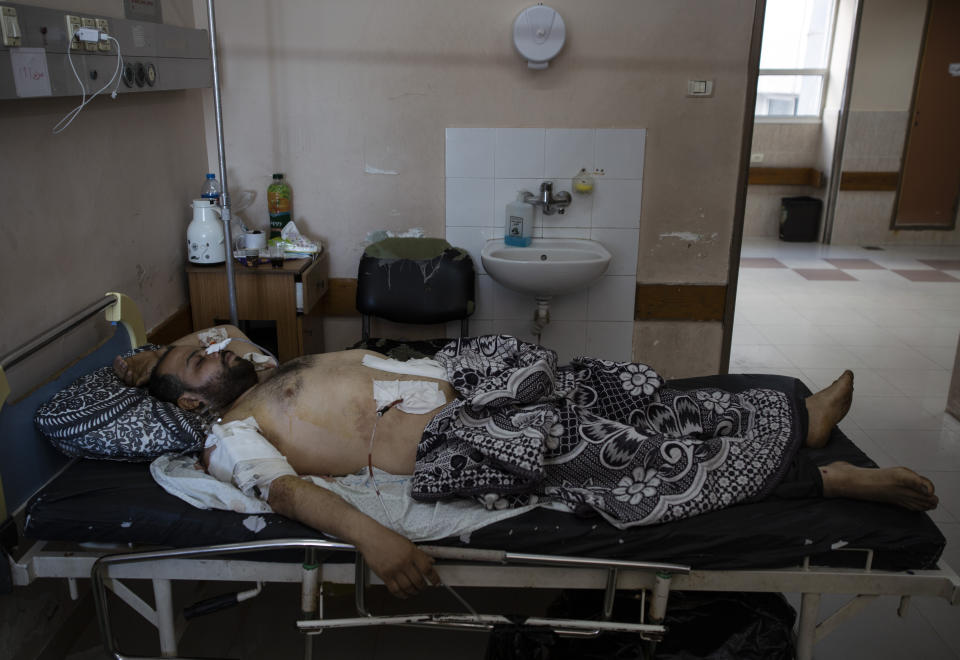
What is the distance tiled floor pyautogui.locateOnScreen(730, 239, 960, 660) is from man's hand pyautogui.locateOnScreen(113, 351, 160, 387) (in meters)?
1.91

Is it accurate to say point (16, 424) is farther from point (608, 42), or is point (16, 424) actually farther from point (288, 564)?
point (608, 42)

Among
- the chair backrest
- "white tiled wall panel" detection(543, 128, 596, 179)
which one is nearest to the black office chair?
the chair backrest

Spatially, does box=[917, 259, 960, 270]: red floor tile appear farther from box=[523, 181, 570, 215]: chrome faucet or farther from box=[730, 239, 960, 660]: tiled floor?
Answer: box=[523, 181, 570, 215]: chrome faucet

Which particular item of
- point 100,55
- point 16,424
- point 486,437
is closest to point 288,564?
point 486,437

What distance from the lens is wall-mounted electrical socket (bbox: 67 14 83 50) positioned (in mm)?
1939

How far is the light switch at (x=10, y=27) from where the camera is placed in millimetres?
1681

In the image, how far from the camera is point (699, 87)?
3.14 meters

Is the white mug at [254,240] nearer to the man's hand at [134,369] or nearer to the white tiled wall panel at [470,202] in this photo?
the white tiled wall panel at [470,202]

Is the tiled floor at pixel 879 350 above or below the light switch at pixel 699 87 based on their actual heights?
below

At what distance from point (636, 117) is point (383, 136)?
1037 millimetres

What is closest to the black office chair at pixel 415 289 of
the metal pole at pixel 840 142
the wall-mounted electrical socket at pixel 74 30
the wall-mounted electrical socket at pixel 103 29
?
the wall-mounted electrical socket at pixel 103 29

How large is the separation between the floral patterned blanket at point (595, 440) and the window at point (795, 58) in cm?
582

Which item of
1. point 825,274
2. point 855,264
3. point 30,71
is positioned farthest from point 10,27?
point 855,264

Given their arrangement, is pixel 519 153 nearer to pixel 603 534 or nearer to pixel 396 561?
pixel 603 534
